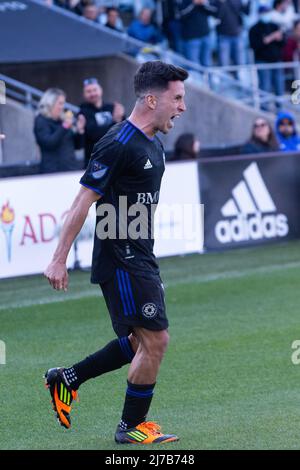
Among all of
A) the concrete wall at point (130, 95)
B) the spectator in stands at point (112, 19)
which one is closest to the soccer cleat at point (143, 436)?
the concrete wall at point (130, 95)

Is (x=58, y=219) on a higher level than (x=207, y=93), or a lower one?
lower

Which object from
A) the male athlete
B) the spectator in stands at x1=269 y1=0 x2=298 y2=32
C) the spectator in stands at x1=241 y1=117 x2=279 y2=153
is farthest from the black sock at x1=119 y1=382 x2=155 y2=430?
the spectator in stands at x1=269 y1=0 x2=298 y2=32

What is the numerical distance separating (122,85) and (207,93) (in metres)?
1.60

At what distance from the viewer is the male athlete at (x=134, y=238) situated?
639 centimetres

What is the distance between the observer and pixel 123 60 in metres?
20.8

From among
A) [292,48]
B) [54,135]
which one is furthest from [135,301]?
[292,48]

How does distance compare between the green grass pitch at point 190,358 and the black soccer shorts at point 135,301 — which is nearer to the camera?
the black soccer shorts at point 135,301

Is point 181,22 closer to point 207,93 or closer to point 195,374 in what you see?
point 207,93

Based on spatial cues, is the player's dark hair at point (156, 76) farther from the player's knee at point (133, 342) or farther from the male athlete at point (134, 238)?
the player's knee at point (133, 342)

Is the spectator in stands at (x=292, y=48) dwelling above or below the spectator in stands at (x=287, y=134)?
above

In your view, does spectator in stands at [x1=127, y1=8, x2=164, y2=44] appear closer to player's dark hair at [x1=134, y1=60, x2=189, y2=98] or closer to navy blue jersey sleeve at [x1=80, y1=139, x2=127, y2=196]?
player's dark hair at [x1=134, y1=60, x2=189, y2=98]

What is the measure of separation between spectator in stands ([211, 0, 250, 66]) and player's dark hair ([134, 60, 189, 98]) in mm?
13883

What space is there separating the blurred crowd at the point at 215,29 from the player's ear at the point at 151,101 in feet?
43.8

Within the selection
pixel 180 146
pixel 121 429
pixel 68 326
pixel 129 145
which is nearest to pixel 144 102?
pixel 129 145
